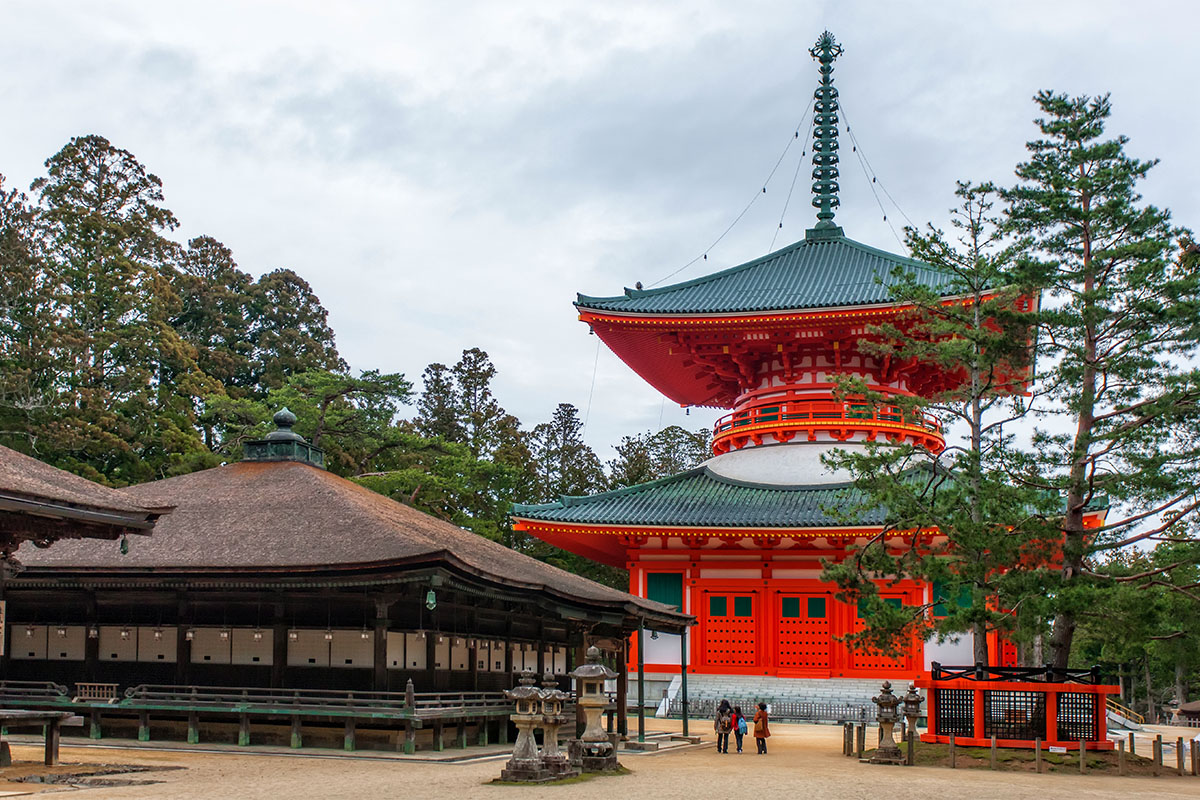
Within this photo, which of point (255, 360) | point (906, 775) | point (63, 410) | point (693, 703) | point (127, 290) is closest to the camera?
point (906, 775)

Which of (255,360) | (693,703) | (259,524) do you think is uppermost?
(255,360)

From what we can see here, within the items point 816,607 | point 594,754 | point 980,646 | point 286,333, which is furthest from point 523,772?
point 286,333

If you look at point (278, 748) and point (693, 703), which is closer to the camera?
point (278, 748)

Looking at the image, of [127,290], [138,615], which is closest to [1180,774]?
[138,615]

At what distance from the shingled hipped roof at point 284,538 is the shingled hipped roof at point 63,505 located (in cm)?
258

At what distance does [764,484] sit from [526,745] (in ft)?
71.7

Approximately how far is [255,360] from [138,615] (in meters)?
44.1

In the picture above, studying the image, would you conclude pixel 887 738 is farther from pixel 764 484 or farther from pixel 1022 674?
pixel 764 484

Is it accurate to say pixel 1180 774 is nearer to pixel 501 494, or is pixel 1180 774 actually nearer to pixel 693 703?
pixel 693 703

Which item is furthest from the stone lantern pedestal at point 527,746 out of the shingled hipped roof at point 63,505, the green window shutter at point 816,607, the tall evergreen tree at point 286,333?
the tall evergreen tree at point 286,333

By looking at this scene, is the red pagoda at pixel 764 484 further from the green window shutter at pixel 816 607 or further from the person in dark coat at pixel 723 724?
the person in dark coat at pixel 723 724

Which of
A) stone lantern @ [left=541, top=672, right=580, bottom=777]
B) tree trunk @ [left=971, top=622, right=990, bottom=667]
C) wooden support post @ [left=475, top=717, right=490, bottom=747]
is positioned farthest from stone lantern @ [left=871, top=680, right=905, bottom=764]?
wooden support post @ [left=475, top=717, right=490, bottom=747]

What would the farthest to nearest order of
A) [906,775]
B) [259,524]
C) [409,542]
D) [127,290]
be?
[127,290]
[259,524]
[409,542]
[906,775]

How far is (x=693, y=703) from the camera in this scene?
35594 millimetres
